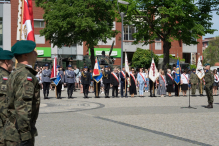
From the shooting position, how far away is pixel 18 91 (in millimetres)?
3652

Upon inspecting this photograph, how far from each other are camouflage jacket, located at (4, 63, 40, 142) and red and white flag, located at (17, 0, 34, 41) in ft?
24.5

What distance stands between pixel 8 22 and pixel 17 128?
49304 mm

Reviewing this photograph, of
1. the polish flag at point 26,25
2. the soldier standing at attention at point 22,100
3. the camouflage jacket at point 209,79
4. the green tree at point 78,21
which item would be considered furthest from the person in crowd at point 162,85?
the soldier standing at attention at point 22,100

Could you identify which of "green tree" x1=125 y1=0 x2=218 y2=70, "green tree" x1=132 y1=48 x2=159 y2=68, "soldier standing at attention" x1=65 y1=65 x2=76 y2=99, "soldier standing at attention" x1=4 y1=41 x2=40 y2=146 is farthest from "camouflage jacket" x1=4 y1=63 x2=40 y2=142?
"green tree" x1=132 y1=48 x2=159 y2=68

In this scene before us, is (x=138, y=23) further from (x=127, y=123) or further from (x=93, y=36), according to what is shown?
(x=127, y=123)

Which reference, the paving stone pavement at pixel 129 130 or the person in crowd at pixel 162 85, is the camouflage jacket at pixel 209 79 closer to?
the paving stone pavement at pixel 129 130

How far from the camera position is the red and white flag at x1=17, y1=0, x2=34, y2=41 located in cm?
1109

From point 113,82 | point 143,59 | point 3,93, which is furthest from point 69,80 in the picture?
point 143,59

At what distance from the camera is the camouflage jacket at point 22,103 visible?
3561mm

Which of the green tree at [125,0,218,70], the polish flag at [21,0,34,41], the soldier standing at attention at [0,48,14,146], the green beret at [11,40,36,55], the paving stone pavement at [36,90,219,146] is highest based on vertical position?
the green tree at [125,0,218,70]

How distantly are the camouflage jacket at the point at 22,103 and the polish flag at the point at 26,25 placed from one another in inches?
294

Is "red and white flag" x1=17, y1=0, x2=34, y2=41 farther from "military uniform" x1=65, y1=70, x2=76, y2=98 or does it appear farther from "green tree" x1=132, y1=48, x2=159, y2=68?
"green tree" x1=132, y1=48, x2=159, y2=68

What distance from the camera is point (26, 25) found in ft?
37.2

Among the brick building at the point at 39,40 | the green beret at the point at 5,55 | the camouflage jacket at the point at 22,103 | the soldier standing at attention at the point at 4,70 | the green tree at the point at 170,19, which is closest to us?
the camouflage jacket at the point at 22,103
